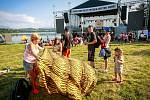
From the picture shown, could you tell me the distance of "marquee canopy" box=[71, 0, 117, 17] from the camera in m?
38.6

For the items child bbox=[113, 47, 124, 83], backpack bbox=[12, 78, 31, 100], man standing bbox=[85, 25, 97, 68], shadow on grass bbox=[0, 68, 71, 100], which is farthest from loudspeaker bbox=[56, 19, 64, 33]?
backpack bbox=[12, 78, 31, 100]

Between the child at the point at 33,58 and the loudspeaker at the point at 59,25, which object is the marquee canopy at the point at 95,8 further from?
the child at the point at 33,58

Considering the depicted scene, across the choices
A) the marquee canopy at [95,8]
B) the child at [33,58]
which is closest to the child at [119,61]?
the child at [33,58]

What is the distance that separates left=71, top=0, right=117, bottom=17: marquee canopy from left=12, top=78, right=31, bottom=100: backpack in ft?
110

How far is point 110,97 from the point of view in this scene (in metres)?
6.27

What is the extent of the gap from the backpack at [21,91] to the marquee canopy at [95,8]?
33.4m

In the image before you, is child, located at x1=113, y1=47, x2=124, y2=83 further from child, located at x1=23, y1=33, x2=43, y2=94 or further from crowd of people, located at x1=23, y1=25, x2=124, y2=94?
child, located at x1=23, y1=33, x2=43, y2=94

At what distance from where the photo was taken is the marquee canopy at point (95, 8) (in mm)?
38594

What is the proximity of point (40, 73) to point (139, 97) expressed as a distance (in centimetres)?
313

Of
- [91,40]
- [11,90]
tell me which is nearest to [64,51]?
[91,40]

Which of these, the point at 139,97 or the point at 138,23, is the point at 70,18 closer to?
the point at 138,23

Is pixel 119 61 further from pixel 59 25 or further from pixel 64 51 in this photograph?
pixel 59 25

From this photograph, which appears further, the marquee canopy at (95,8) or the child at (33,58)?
the marquee canopy at (95,8)

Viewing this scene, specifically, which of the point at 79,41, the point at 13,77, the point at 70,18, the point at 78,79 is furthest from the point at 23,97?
the point at 70,18
